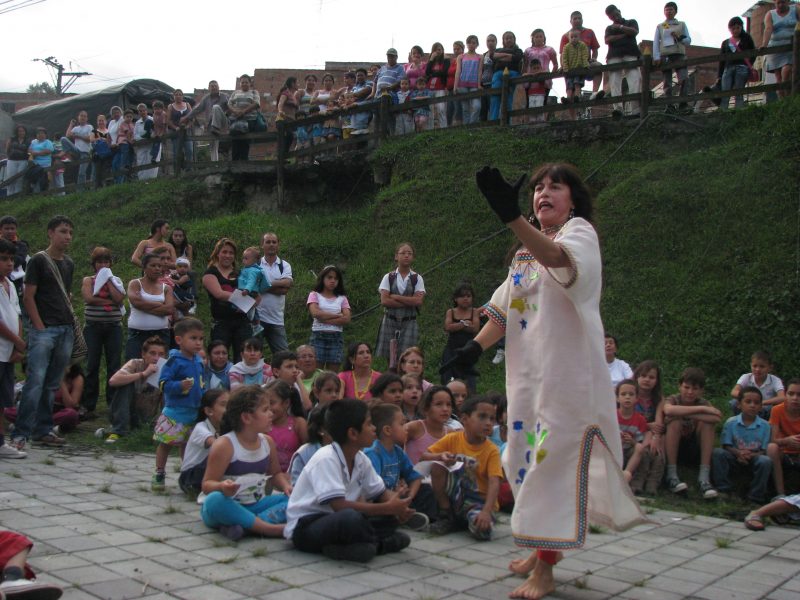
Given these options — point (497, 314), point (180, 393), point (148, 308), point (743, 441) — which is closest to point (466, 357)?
point (497, 314)

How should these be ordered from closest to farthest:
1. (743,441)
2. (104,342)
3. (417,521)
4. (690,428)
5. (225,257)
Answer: (417,521) → (743,441) → (690,428) → (104,342) → (225,257)


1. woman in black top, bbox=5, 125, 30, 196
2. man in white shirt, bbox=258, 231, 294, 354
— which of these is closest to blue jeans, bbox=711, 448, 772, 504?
man in white shirt, bbox=258, 231, 294, 354

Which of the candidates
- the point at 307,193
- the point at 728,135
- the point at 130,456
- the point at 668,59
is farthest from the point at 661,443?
the point at 307,193

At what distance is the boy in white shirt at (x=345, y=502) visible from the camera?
15.0 feet

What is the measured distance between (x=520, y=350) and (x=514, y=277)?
387mm

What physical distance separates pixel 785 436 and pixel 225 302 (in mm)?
5732

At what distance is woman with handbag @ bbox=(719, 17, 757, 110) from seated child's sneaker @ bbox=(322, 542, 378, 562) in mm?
10079

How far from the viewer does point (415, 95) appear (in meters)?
14.9

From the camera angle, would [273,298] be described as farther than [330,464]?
Yes

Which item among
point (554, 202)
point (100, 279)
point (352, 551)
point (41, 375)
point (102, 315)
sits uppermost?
point (554, 202)

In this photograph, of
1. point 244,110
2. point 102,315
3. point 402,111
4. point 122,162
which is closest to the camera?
point 102,315

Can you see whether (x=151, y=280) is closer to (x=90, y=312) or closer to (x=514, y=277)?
(x=90, y=312)

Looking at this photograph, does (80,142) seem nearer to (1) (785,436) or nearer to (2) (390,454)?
(2) (390,454)

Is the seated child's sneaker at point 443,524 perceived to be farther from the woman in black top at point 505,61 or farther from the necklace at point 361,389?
the woman in black top at point 505,61
